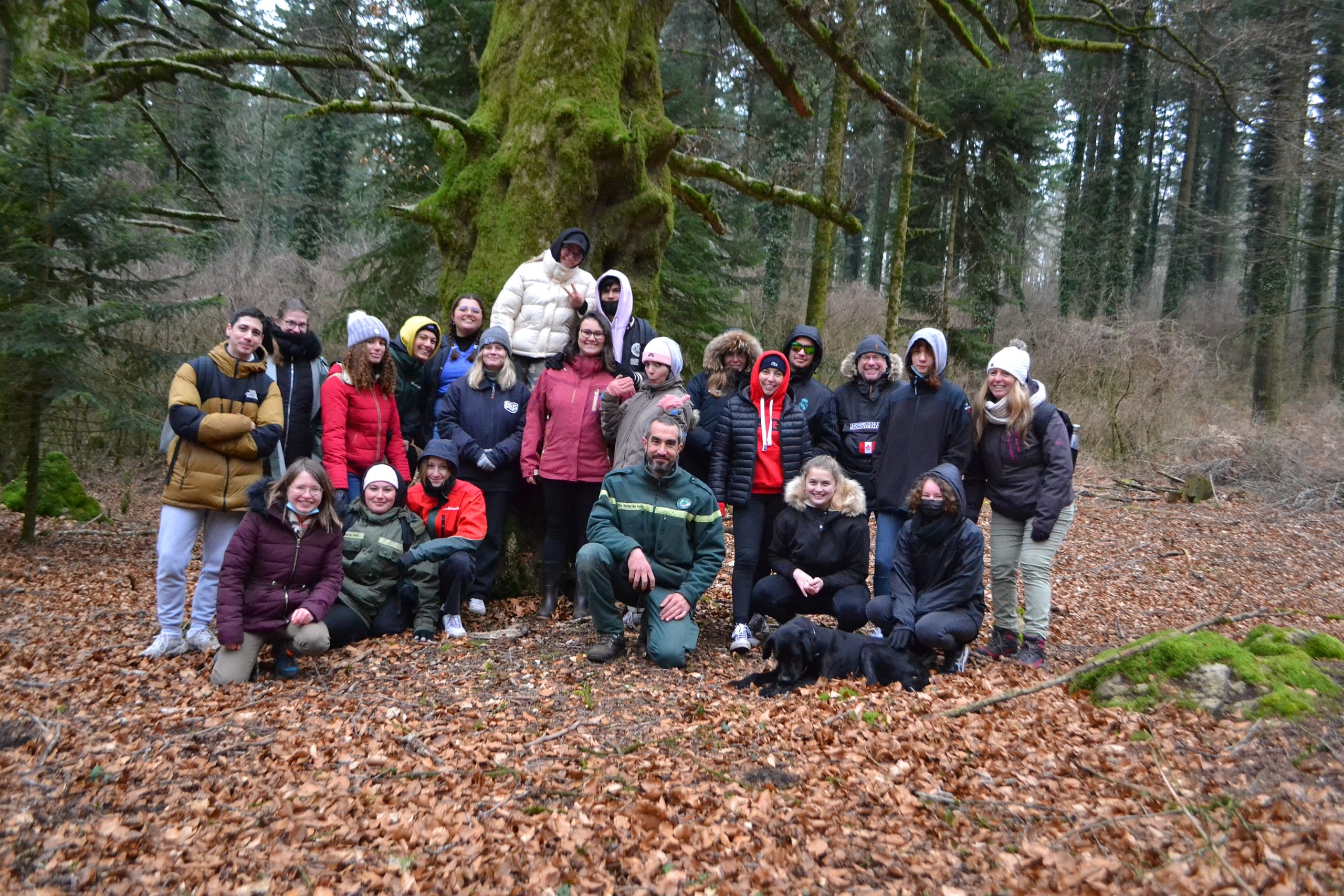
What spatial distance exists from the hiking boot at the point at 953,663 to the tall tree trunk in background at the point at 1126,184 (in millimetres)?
18144

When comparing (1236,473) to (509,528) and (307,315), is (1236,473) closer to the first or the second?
(509,528)

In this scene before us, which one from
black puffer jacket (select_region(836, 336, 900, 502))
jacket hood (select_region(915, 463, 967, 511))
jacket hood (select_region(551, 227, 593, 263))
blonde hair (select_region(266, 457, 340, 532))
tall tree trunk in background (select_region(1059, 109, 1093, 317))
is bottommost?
blonde hair (select_region(266, 457, 340, 532))

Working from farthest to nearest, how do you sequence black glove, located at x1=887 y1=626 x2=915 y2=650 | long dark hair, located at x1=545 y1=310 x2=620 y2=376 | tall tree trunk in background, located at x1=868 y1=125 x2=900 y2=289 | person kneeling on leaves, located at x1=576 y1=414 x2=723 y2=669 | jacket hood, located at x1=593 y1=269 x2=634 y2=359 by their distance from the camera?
1. tall tree trunk in background, located at x1=868 y1=125 x2=900 y2=289
2. jacket hood, located at x1=593 y1=269 x2=634 y2=359
3. long dark hair, located at x1=545 y1=310 x2=620 y2=376
4. person kneeling on leaves, located at x1=576 y1=414 x2=723 y2=669
5. black glove, located at x1=887 y1=626 x2=915 y2=650

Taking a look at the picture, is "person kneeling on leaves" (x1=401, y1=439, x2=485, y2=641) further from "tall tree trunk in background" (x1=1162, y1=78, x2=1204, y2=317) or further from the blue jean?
"tall tree trunk in background" (x1=1162, y1=78, x2=1204, y2=317)

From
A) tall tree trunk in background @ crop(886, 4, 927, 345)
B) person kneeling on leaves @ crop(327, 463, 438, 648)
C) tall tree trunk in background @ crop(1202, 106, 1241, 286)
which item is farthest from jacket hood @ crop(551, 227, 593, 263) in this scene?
tall tree trunk in background @ crop(1202, 106, 1241, 286)

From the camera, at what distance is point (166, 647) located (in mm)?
5500

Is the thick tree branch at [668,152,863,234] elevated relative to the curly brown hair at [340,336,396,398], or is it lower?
elevated

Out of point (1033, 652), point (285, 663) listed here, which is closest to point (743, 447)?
point (1033, 652)

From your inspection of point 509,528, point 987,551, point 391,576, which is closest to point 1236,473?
point 987,551

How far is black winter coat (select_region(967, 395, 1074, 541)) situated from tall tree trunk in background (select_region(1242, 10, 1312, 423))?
1333 centimetres

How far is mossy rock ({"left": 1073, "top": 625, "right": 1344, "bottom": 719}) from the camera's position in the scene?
3963mm

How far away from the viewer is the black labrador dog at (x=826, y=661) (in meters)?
5.07

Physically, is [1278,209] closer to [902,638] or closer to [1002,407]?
[1002,407]

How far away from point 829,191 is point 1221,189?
25515 mm
